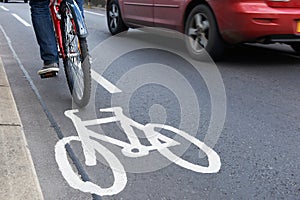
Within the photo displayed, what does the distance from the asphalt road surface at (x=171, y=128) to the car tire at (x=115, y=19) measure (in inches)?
96.3

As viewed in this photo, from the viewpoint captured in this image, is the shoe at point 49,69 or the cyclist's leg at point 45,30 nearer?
the cyclist's leg at point 45,30

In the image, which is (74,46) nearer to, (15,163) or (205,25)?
(15,163)

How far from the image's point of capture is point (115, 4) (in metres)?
8.41

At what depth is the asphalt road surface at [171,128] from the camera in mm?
2607

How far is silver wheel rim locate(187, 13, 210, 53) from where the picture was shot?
5.94 meters

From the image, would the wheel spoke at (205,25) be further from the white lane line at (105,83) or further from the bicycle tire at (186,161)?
the bicycle tire at (186,161)

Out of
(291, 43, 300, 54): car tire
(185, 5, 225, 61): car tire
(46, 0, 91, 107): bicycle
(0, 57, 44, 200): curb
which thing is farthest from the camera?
(291, 43, 300, 54): car tire

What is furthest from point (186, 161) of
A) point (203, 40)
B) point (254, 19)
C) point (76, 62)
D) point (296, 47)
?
point (296, 47)

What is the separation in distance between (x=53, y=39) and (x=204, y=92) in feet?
5.09

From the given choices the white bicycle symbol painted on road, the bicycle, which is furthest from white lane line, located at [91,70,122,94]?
the white bicycle symbol painted on road

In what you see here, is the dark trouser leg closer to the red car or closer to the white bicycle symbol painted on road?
the white bicycle symbol painted on road

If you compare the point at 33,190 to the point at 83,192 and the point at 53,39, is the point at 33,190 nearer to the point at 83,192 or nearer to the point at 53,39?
the point at 83,192

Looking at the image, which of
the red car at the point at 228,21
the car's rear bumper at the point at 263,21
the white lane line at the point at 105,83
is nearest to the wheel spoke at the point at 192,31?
the red car at the point at 228,21

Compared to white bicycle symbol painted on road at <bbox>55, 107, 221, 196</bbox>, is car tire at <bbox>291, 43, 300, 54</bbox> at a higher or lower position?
lower
